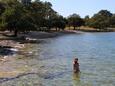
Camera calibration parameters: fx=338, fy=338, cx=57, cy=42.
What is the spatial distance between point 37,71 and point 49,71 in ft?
4.52

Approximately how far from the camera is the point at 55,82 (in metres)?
31.9

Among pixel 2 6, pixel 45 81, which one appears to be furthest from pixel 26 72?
pixel 2 6

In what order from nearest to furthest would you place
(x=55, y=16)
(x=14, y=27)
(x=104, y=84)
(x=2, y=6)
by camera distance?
1. (x=104, y=84)
2. (x=14, y=27)
3. (x=2, y=6)
4. (x=55, y=16)

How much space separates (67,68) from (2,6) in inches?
2723

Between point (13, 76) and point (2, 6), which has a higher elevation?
point (2, 6)

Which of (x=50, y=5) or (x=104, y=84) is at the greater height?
(x=50, y=5)

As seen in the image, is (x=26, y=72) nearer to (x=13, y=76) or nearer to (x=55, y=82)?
(x=13, y=76)

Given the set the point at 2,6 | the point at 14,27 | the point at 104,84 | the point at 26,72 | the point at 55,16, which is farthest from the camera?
the point at 55,16

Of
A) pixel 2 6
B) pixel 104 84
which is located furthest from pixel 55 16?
pixel 104 84

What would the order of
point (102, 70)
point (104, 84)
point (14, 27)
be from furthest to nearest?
point (14, 27) < point (102, 70) < point (104, 84)

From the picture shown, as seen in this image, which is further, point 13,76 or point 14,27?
point 14,27

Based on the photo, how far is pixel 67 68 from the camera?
41438 millimetres

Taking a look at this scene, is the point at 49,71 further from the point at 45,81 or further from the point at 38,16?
the point at 38,16

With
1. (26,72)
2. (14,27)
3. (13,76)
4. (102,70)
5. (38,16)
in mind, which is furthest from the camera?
(38,16)
